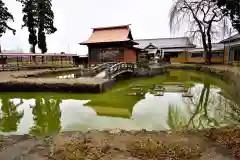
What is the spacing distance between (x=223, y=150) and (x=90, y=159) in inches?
103

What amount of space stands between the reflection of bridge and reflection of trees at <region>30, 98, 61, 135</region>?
6632mm

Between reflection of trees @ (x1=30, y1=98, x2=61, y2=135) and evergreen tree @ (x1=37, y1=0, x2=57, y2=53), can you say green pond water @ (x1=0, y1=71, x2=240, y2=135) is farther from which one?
evergreen tree @ (x1=37, y1=0, x2=57, y2=53)

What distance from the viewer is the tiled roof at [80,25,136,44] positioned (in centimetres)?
3023

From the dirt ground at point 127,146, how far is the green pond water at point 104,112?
0.95 metres

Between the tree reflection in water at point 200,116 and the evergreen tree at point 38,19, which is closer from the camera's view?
the tree reflection in water at point 200,116

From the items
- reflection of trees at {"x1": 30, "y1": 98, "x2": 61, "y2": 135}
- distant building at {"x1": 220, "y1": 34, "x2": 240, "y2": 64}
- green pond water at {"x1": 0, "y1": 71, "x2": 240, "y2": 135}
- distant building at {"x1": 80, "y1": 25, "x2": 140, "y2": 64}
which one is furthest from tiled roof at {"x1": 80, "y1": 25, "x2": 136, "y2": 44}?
reflection of trees at {"x1": 30, "y1": 98, "x2": 61, "y2": 135}

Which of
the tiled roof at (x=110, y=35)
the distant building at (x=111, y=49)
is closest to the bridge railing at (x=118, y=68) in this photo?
the distant building at (x=111, y=49)

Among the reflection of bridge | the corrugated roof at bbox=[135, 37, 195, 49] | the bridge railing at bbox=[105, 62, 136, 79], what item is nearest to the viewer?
the bridge railing at bbox=[105, 62, 136, 79]

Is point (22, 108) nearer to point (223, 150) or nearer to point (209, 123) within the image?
point (209, 123)

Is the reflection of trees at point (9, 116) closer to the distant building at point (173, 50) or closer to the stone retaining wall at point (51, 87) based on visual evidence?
the stone retaining wall at point (51, 87)

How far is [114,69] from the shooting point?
20531 millimetres

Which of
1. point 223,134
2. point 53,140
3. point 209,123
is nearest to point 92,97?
point 209,123

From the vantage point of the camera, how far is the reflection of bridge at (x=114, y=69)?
60.5ft

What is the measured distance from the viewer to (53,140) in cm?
551
